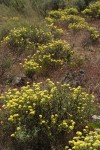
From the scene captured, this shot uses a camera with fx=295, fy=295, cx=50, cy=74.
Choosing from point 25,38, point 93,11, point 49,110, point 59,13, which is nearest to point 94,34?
point 25,38

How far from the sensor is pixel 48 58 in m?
8.14

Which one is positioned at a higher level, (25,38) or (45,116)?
(25,38)

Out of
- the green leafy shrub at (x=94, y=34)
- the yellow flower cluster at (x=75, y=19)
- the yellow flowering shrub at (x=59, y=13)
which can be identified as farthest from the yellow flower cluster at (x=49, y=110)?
the yellow flowering shrub at (x=59, y=13)

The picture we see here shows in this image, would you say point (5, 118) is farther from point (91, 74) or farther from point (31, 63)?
point (91, 74)

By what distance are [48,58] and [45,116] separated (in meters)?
3.54

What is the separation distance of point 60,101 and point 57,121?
1.27 ft

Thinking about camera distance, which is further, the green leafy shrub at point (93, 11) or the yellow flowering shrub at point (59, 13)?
the green leafy shrub at point (93, 11)

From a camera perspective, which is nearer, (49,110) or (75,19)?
(49,110)

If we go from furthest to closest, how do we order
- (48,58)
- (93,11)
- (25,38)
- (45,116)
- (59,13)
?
1. (93,11)
2. (59,13)
3. (25,38)
4. (48,58)
5. (45,116)

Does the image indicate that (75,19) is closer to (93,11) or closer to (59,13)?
(59,13)

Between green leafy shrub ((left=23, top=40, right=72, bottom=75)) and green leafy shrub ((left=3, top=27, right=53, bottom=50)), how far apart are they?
3.63 feet

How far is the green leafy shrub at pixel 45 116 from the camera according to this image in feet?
15.1

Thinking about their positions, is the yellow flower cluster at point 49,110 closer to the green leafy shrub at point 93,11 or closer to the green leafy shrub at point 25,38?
the green leafy shrub at point 25,38

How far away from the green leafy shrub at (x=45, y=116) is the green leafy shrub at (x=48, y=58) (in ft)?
8.31
